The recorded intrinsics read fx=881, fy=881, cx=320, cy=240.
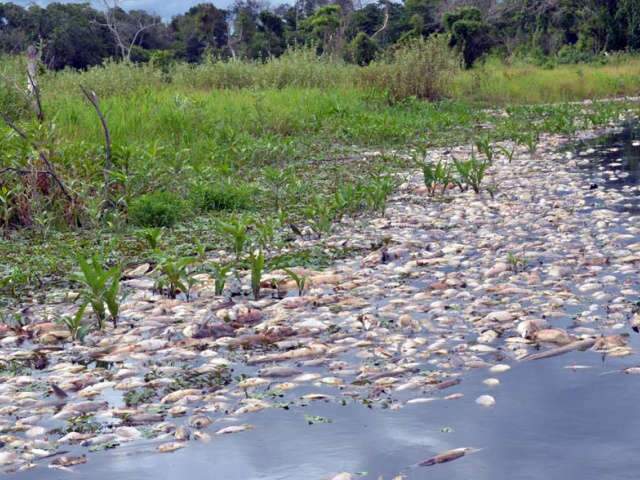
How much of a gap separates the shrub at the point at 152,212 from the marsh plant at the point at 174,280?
213 cm

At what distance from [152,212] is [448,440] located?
217 inches

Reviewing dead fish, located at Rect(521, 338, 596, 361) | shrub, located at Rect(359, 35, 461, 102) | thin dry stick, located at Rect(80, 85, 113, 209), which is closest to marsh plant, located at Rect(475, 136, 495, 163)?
thin dry stick, located at Rect(80, 85, 113, 209)

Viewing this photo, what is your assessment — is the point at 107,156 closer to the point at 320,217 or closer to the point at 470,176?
the point at 320,217

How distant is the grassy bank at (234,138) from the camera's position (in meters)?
8.66

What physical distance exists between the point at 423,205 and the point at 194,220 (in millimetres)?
2638

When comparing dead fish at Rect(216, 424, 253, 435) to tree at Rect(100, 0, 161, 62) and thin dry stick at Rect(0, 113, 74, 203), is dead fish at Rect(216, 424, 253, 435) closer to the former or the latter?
thin dry stick at Rect(0, 113, 74, 203)

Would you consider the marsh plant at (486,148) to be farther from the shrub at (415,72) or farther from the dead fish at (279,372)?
the shrub at (415,72)

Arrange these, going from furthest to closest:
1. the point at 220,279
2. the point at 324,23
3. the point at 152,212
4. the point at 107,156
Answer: the point at 324,23
the point at 107,156
the point at 152,212
the point at 220,279

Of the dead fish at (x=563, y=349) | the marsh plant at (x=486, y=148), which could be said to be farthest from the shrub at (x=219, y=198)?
the dead fish at (x=563, y=349)

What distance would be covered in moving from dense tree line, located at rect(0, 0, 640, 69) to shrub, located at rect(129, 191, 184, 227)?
1084 inches

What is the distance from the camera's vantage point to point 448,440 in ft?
13.2

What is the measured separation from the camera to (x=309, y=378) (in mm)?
4789

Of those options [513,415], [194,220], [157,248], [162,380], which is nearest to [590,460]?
[513,415]

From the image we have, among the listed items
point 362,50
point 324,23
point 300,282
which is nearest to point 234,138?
point 300,282
